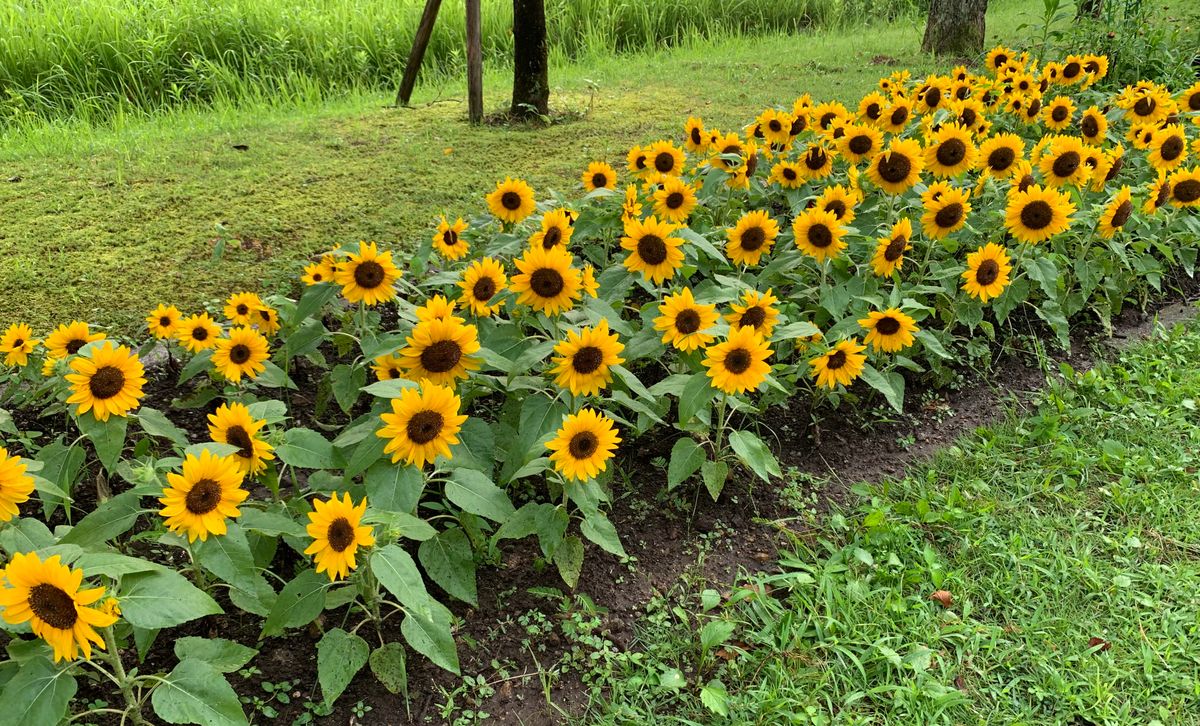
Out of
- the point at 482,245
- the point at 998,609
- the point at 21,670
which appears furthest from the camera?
the point at 482,245

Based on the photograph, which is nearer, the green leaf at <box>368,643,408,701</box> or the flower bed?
the flower bed

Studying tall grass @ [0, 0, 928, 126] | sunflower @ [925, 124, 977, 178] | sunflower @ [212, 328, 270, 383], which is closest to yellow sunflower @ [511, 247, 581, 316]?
sunflower @ [212, 328, 270, 383]

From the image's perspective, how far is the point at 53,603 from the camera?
4.72 feet

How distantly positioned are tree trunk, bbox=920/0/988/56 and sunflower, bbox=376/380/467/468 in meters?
7.22

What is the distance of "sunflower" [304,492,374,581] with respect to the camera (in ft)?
5.59

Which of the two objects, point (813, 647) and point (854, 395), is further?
point (854, 395)

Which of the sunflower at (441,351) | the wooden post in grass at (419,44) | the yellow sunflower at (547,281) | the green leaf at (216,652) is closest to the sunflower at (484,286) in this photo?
the yellow sunflower at (547,281)

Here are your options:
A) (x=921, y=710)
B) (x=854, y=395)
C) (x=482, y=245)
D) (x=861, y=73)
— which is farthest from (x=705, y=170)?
(x=861, y=73)

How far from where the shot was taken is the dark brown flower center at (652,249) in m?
2.58

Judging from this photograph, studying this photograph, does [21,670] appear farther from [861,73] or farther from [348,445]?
[861,73]

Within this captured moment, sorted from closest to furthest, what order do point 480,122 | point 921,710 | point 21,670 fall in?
1. point 21,670
2. point 921,710
3. point 480,122

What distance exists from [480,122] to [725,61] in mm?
3293

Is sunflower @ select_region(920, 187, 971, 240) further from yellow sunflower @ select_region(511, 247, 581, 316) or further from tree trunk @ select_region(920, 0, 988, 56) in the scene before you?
tree trunk @ select_region(920, 0, 988, 56)

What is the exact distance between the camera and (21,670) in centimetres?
158
